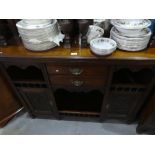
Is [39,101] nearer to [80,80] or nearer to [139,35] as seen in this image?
[80,80]

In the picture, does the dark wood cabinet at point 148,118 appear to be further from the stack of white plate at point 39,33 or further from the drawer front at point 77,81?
the stack of white plate at point 39,33

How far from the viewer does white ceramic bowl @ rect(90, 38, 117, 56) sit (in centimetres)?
79

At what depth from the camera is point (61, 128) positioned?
4.35 feet

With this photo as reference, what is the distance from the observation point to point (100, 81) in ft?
3.18

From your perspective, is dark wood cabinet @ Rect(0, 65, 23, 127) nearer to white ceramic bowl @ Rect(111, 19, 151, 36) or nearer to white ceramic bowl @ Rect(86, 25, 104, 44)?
white ceramic bowl @ Rect(86, 25, 104, 44)

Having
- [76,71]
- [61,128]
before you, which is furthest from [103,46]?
[61,128]

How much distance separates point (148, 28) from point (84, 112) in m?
0.79

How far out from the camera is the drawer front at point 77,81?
96 cm

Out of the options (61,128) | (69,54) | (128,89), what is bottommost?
(61,128)

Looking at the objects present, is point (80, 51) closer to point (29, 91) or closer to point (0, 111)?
point (29, 91)

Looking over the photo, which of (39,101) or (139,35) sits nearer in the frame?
(139,35)

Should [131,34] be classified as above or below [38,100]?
above

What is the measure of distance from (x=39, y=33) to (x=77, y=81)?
368 millimetres
